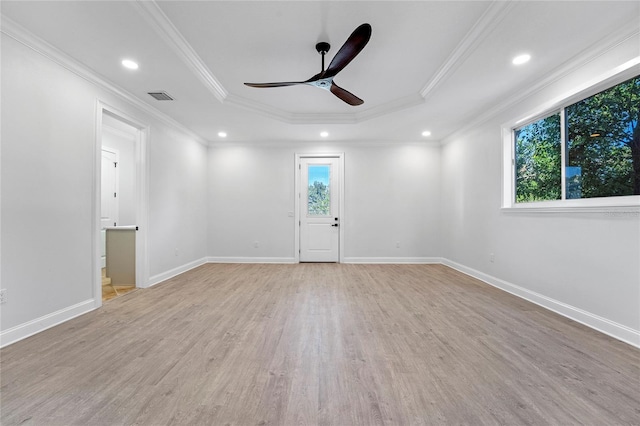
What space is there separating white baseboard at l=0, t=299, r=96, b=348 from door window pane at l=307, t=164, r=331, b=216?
12.6ft

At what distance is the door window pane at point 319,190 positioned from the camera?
5805 millimetres

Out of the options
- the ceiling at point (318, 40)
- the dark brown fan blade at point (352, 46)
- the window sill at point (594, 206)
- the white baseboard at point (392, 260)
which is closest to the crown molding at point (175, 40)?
the ceiling at point (318, 40)

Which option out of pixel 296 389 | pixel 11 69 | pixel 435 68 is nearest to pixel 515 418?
pixel 296 389

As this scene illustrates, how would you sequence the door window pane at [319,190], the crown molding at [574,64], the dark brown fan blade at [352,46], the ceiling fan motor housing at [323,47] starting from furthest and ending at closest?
the door window pane at [319,190]
the ceiling fan motor housing at [323,47]
the crown molding at [574,64]
the dark brown fan blade at [352,46]

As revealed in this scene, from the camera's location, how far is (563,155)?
117 inches

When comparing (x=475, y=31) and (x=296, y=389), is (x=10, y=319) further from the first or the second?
(x=475, y=31)

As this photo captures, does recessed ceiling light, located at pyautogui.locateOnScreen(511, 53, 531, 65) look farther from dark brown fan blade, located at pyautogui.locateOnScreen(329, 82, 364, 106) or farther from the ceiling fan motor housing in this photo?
the ceiling fan motor housing

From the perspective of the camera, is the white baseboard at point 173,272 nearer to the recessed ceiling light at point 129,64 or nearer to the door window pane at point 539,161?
the recessed ceiling light at point 129,64

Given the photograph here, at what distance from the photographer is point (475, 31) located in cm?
237

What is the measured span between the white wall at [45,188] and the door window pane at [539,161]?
5095 millimetres

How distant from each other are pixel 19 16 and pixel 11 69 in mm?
408

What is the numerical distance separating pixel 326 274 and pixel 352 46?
351cm

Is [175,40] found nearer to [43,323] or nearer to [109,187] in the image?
[43,323]

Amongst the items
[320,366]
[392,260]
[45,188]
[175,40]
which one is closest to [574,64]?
[320,366]
